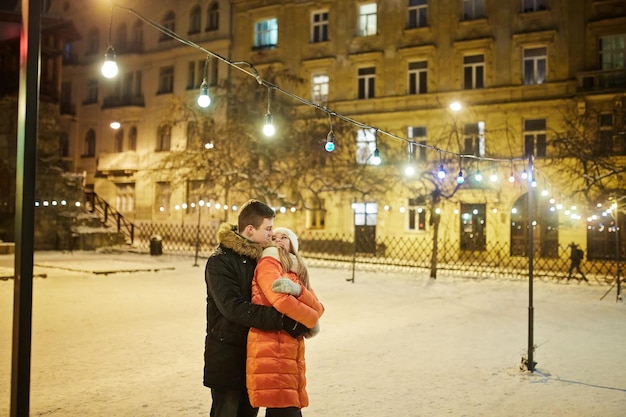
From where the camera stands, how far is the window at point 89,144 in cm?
4178

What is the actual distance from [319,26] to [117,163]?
16640 millimetres

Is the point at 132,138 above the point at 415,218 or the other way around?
above

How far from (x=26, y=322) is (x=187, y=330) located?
7.33 m

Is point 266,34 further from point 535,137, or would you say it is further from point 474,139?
point 535,137

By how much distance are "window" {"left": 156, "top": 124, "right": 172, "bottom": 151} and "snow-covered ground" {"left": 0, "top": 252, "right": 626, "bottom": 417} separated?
23071 millimetres

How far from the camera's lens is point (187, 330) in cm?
1008

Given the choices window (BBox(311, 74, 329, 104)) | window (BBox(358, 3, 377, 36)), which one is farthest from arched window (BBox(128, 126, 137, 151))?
window (BBox(358, 3, 377, 36))

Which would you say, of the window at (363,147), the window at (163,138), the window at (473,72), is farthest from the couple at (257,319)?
the window at (163,138)

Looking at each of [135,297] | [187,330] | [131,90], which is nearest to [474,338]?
[187,330]

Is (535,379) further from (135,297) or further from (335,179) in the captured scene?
(335,179)

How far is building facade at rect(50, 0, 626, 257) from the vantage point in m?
25.9

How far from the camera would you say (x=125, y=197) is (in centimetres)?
3928

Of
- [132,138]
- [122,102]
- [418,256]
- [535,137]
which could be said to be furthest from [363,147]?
[122,102]

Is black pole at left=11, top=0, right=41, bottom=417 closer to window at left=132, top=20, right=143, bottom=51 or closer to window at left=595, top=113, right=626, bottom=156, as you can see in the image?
window at left=595, top=113, right=626, bottom=156
